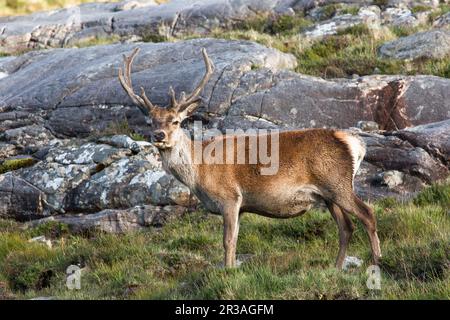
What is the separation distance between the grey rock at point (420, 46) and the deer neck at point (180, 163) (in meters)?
8.89

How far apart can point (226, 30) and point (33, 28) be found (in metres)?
6.57

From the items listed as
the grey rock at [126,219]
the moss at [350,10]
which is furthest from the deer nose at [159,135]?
the moss at [350,10]

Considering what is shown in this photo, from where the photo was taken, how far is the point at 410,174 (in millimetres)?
12203

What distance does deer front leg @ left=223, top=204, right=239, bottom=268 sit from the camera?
370 inches

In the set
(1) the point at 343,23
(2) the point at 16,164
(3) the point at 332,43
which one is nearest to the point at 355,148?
(2) the point at 16,164

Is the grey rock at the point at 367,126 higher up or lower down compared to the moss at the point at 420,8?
higher up

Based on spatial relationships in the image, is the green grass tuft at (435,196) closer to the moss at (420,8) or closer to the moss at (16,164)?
the moss at (16,164)

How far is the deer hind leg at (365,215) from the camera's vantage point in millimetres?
9312

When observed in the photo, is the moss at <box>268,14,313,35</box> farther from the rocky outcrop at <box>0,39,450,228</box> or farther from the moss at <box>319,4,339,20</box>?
the rocky outcrop at <box>0,39,450,228</box>
